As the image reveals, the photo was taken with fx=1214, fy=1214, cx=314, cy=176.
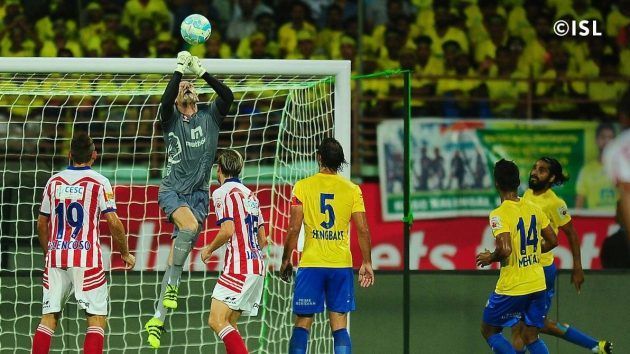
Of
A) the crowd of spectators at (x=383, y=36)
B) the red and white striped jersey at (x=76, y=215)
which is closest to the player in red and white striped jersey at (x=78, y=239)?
the red and white striped jersey at (x=76, y=215)

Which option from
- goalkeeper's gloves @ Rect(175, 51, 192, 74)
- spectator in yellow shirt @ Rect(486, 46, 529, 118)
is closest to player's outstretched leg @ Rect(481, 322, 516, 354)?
goalkeeper's gloves @ Rect(175, 51, 192, 74)

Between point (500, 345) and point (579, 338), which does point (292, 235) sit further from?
point (579, 338)

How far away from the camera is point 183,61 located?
7586 mm

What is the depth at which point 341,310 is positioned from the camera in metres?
7.80

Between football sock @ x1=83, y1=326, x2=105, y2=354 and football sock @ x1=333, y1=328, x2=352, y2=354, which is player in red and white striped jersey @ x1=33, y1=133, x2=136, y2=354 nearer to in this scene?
football sock @ x1=83, y1=326, x2=105, y2=354

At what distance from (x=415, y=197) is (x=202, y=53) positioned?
11.0 feet

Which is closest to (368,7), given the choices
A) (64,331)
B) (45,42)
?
(45,42)

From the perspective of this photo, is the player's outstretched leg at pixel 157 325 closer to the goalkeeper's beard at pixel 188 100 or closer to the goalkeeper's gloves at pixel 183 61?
the goalkeeper's beard at pixel 188 100

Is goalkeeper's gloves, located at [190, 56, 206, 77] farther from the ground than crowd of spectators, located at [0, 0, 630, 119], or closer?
closer

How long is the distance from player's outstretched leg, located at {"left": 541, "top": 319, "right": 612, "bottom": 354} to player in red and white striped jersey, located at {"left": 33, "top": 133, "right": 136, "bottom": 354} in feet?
11.1

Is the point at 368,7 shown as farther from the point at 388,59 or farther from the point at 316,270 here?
the point at 316,270

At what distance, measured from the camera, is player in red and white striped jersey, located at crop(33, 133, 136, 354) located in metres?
7.63

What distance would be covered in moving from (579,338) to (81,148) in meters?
4.05

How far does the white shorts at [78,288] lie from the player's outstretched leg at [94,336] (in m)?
0.06
